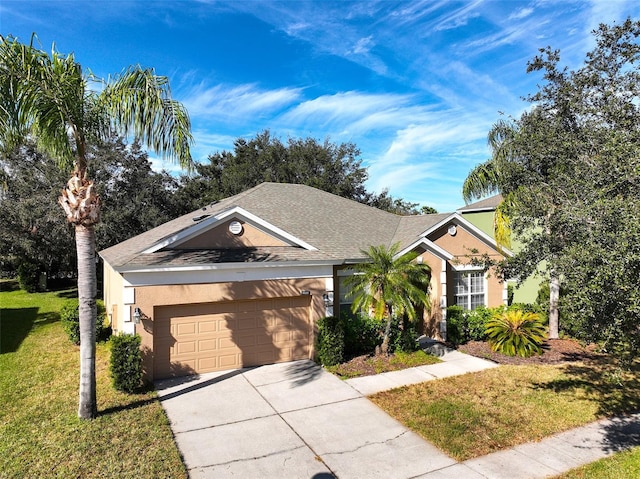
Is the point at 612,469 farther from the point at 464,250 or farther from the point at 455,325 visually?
the point at 464,250

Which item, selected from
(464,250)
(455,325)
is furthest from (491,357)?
(464,250)

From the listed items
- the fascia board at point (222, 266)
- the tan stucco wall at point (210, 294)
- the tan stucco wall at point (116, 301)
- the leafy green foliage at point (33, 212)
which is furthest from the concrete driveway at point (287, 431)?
the leafy green foliage at point (33, 212)

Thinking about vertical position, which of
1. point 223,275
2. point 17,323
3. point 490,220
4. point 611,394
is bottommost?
point 611,394

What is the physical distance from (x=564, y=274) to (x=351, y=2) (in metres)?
10.1

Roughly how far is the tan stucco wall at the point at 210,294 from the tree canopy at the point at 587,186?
5581 mm

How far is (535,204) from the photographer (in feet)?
28.9

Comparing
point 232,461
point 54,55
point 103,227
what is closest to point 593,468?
point 232,461

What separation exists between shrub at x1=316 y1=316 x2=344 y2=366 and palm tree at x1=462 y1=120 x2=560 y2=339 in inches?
224

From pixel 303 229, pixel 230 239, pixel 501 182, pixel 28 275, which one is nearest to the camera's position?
pixel 230 239

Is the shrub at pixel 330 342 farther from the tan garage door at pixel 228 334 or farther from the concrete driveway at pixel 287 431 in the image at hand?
the concrete driveway at pixel 287 431

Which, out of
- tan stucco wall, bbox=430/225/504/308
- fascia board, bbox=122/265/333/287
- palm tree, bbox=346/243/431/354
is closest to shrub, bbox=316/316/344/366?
palm tree, bbox=346/243/431/354

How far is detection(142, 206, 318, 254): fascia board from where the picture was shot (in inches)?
446

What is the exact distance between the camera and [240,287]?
11492mm

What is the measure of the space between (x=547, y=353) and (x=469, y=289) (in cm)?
356
